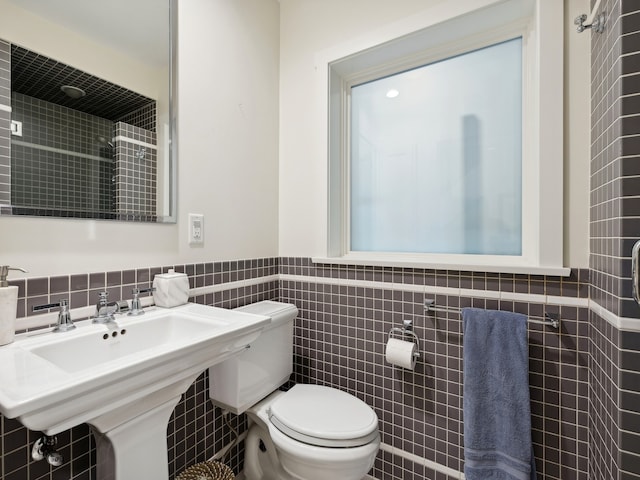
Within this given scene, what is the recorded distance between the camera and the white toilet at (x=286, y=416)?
1.14 metres

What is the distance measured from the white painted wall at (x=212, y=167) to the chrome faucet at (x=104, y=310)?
0.11 metres

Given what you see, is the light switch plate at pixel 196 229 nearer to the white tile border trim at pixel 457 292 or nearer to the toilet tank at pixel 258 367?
the toilet tank at pixel 258 367

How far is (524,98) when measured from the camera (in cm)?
134

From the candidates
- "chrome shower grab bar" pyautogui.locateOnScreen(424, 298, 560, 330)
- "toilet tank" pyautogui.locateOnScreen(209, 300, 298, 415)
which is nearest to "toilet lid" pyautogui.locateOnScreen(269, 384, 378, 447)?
"toilet tank" pyautogui.locateOnScreen(209, 300, 298, 415)

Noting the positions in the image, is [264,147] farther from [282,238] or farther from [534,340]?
[534,340]

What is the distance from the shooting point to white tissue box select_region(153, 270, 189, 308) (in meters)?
1.19

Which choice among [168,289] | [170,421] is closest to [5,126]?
[168,289]

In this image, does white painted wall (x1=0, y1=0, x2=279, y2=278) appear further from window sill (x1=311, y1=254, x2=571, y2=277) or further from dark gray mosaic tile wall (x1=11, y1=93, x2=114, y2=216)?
window sill (x1=311, y1=254, x2=571, y2=277)

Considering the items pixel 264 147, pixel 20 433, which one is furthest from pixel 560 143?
pixel 20 433

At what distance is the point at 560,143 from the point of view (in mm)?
1140

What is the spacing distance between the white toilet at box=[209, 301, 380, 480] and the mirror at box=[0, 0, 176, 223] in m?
0.73

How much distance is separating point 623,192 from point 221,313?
1.32 m

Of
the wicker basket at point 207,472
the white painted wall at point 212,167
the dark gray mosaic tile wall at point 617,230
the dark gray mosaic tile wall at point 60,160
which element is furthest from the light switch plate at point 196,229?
the dark gray mosaic tile wall at point 617,230

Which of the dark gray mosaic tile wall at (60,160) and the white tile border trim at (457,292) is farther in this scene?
the white tile border trim at (457,292)
